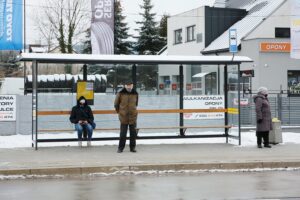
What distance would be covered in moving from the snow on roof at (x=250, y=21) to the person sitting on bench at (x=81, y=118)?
2284cm

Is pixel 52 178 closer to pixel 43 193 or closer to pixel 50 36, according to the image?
pixel 43 193

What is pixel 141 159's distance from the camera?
1327cm

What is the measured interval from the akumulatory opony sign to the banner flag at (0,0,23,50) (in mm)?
4422

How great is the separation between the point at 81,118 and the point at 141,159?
2978mm

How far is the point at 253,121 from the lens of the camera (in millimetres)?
24734

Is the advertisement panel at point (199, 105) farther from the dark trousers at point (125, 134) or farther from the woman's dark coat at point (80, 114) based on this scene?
the woman's dark coat at point (80, 114)

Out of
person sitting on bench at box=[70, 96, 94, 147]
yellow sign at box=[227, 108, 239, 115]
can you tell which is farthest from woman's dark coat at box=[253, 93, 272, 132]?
person sitting on bench at box=[70, 96, 94, 147]

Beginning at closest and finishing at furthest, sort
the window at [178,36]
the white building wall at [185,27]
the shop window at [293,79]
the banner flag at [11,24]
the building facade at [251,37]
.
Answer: the banner flag at [11,24] → the building facade at [251,37] → the shop window at [293,79] → the white building wall at [185,27] → the window at [178,36]

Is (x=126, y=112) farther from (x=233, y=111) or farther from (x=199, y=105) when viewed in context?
(x=233, y=111)

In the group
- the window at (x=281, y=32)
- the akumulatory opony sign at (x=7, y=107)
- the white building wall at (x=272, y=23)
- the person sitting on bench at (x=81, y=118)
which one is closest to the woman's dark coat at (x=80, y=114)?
the person sitting on bench at (x=81, y=118)

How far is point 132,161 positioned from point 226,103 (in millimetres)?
5027

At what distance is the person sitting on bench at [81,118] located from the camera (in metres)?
15.5

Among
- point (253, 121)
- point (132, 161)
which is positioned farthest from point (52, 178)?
point (253, 121)

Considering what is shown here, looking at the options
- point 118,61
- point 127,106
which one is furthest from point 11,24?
point 127,106
